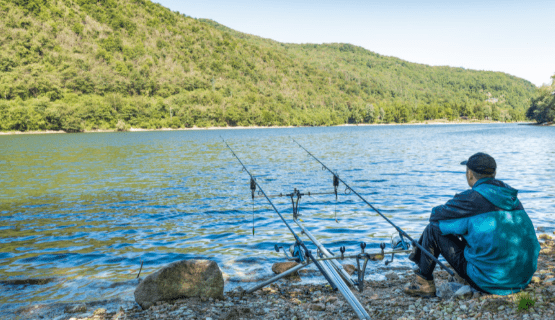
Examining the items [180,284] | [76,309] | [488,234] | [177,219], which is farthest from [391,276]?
[177,219]

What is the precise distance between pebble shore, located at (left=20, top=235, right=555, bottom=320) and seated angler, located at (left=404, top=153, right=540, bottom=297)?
252mm

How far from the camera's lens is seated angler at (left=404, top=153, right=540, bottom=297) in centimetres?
410

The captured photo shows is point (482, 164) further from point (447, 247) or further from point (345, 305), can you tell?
point (345, 305)

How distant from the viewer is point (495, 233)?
410 cm

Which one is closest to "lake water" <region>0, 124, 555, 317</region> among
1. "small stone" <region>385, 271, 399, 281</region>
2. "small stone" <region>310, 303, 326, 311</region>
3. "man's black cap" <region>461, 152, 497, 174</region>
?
"small stone" <region>385, 271, 399, 281</region>

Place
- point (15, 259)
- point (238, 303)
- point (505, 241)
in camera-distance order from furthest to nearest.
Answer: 1. point (15, 259)
2. point (238, 303)
3. point (505, 241)

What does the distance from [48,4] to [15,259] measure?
233009 mm

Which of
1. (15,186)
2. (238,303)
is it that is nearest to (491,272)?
(238,303)

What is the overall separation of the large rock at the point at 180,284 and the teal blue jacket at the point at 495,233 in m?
3.69

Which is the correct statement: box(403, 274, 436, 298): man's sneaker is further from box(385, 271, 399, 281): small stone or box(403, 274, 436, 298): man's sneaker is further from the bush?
the bush

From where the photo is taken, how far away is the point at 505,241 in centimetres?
411

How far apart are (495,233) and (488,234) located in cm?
7

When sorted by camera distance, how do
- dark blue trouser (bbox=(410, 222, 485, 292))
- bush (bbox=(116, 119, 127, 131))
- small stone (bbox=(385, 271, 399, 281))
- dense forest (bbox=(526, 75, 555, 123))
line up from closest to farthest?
1. dark blue trouser (bbox=(410, 222, 485, 292))
2. small stone (bbox=(385, 271, 399, 281))
3. dense forest (bbox=(526, 75, 555, 123))
4. bush (bbox=(116, 119, 127, 131))

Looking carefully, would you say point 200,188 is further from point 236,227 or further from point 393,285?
point 393,285
